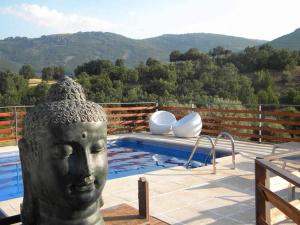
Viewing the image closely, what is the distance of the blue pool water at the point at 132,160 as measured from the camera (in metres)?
6.62

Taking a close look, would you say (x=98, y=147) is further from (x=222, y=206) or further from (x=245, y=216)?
(x=222, y=206)

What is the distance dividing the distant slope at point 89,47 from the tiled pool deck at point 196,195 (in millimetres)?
50499

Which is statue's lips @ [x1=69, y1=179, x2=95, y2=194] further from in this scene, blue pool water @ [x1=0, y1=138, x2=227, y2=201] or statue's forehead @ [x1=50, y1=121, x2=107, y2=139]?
blue pool water @ [x1=0, y1=138, x2=227, y2=201]

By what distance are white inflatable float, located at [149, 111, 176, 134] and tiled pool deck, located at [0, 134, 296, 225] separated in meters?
3.61

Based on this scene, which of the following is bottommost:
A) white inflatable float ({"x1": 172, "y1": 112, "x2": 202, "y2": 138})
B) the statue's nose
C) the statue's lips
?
white inflatable float ({"x1": 172, "y1": 112, "x2": 202, "y2": 138})

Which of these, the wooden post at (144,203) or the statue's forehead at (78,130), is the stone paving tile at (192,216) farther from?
the statue's forehead at (78,130)

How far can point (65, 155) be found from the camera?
5.40 feet

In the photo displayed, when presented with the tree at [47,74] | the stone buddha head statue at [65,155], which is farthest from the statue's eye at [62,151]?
the tree at [47,74]

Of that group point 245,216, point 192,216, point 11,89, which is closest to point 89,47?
point 11,89

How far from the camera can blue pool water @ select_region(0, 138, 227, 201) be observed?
6616 mm

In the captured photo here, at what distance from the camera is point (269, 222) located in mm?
2568

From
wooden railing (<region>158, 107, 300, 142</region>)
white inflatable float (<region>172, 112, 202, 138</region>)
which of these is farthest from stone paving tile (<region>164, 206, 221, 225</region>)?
white inflatable float (<region>172, 112, 202, 138</region>)

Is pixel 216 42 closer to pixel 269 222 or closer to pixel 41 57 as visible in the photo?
pixel 41 57

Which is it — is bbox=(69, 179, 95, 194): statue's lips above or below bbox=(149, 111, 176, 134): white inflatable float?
above
